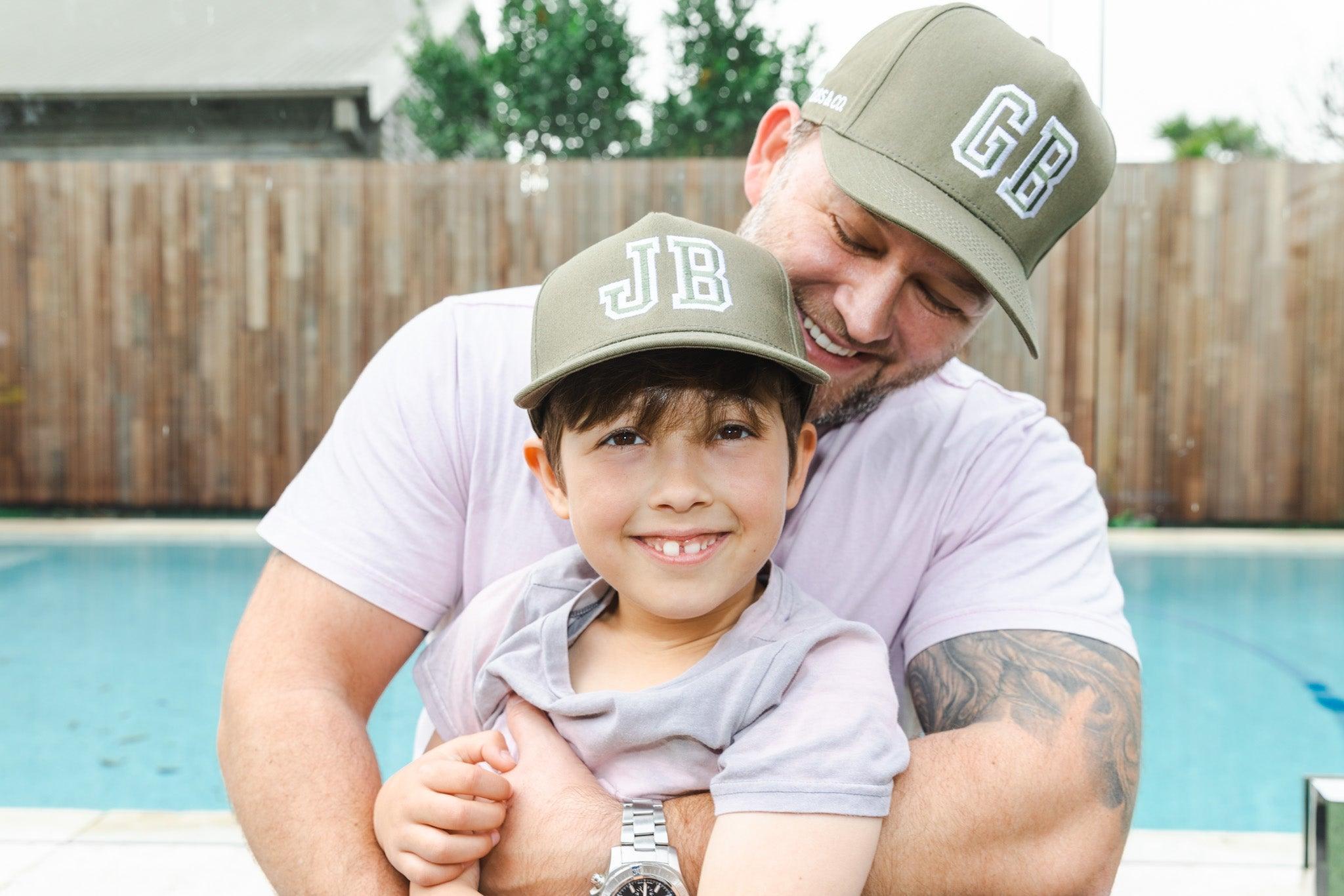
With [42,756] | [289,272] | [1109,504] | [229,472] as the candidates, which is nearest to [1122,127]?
[1109,504]

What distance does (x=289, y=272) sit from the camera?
23.4 feet

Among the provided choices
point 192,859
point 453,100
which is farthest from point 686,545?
point 453,100

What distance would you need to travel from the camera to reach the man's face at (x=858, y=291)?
1312 mm

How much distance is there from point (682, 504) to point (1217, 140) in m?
13.9

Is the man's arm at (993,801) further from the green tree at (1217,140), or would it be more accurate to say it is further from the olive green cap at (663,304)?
the green tree at (1217,140)

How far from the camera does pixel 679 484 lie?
1062mm

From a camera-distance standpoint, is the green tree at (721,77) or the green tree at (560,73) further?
the green tree at (560,73)

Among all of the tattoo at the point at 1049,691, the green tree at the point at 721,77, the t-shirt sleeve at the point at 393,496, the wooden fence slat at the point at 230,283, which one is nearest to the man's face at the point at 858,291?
the tattoo at the point at 1049,691

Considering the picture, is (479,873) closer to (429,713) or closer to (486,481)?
(429,713)

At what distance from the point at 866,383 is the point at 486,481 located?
500mm

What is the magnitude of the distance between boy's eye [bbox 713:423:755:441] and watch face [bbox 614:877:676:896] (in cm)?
42

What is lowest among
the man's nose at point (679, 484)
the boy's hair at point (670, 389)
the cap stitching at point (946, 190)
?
the man's nose at point (679, 484)

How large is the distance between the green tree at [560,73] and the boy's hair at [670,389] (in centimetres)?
843

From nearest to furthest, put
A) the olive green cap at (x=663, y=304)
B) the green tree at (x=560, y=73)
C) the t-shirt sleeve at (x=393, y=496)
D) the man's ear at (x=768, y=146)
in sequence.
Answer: the olive green cap at (x=663, y=304)
the t-shirt sleeve at (x=393, y=496)
the man's ear at (x=768, y=146)
the green tree at (x=560, y=73)
